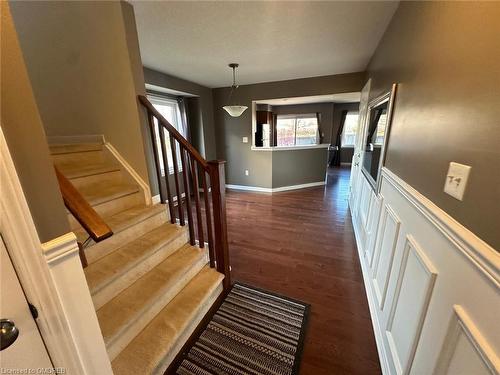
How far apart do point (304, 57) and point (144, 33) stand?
1.99 meters

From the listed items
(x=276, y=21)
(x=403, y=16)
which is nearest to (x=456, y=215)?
(x=403, y=16)

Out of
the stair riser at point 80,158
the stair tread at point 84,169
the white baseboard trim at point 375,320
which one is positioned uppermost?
the stair riser at point 80,158

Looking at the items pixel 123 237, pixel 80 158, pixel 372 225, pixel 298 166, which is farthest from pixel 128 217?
pixel 298 166

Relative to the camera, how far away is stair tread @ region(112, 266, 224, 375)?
112cm

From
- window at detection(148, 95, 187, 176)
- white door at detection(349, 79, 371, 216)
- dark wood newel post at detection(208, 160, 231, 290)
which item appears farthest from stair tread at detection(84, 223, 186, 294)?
white door at detection(349, 79, 371, 216)

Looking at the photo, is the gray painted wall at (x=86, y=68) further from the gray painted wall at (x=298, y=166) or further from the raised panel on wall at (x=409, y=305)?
the gray painted wall at (x=298, y=166)

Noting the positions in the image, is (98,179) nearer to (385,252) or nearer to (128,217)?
(128,217)

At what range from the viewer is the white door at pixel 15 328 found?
552mm

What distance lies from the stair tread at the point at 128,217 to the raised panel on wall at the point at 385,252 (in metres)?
1.87

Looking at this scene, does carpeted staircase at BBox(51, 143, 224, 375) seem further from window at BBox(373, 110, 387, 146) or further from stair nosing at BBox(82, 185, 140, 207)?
window at BBox(373, 110, 387, 146)

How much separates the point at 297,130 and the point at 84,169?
→ 6.44 m

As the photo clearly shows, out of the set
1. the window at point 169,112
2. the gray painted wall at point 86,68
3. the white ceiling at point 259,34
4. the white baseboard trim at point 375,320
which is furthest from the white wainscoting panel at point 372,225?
the window at point 169,112

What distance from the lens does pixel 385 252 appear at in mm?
1469

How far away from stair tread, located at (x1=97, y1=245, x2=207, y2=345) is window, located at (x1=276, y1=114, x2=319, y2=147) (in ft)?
20.1
